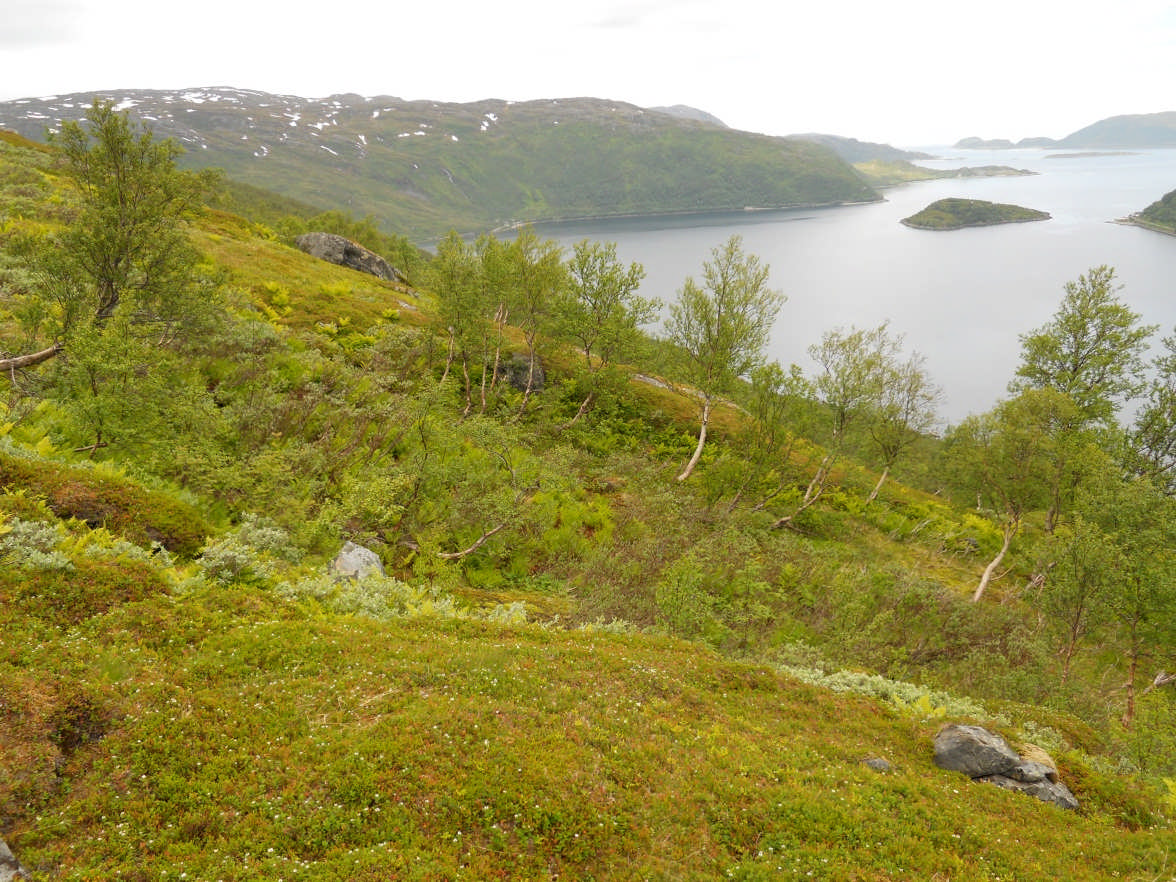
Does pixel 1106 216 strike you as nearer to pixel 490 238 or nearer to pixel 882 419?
pixel 882 419

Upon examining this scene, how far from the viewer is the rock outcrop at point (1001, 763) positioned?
10.6m

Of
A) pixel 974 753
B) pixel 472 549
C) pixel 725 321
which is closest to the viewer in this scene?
pixel 974 753

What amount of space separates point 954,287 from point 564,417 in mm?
116563

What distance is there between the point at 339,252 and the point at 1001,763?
6148 cm

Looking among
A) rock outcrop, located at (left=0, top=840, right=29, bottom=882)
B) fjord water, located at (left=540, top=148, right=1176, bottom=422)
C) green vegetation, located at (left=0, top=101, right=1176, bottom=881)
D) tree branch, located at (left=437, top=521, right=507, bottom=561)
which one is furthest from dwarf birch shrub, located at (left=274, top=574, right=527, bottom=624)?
fjord water, located at (left=540, top=148, right=1176, bottom=422)

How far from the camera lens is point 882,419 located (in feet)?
114

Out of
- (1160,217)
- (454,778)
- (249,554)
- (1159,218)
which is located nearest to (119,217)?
(249,554)

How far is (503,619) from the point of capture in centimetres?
1368

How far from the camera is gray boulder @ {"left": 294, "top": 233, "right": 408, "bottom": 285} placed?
178 feet

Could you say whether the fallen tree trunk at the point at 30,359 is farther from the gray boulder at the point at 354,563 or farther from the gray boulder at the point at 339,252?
the gray boulder at the point at 339,252

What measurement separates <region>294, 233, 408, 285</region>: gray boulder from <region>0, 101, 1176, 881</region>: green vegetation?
22.8 m

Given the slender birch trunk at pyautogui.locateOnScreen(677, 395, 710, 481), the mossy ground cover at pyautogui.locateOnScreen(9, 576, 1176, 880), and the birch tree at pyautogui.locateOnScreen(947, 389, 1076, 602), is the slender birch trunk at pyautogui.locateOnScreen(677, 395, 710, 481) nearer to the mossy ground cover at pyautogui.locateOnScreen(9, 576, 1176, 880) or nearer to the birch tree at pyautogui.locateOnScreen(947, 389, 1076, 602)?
the birch tree at pyautogui.locateOnScreen(947, 389, 1076, 602)

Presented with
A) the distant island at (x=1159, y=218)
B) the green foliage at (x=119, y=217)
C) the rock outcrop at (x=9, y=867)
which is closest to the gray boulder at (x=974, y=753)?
the rock outcrop at (x=9, y=867)

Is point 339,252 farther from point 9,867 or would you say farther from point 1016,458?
point 1016,458
